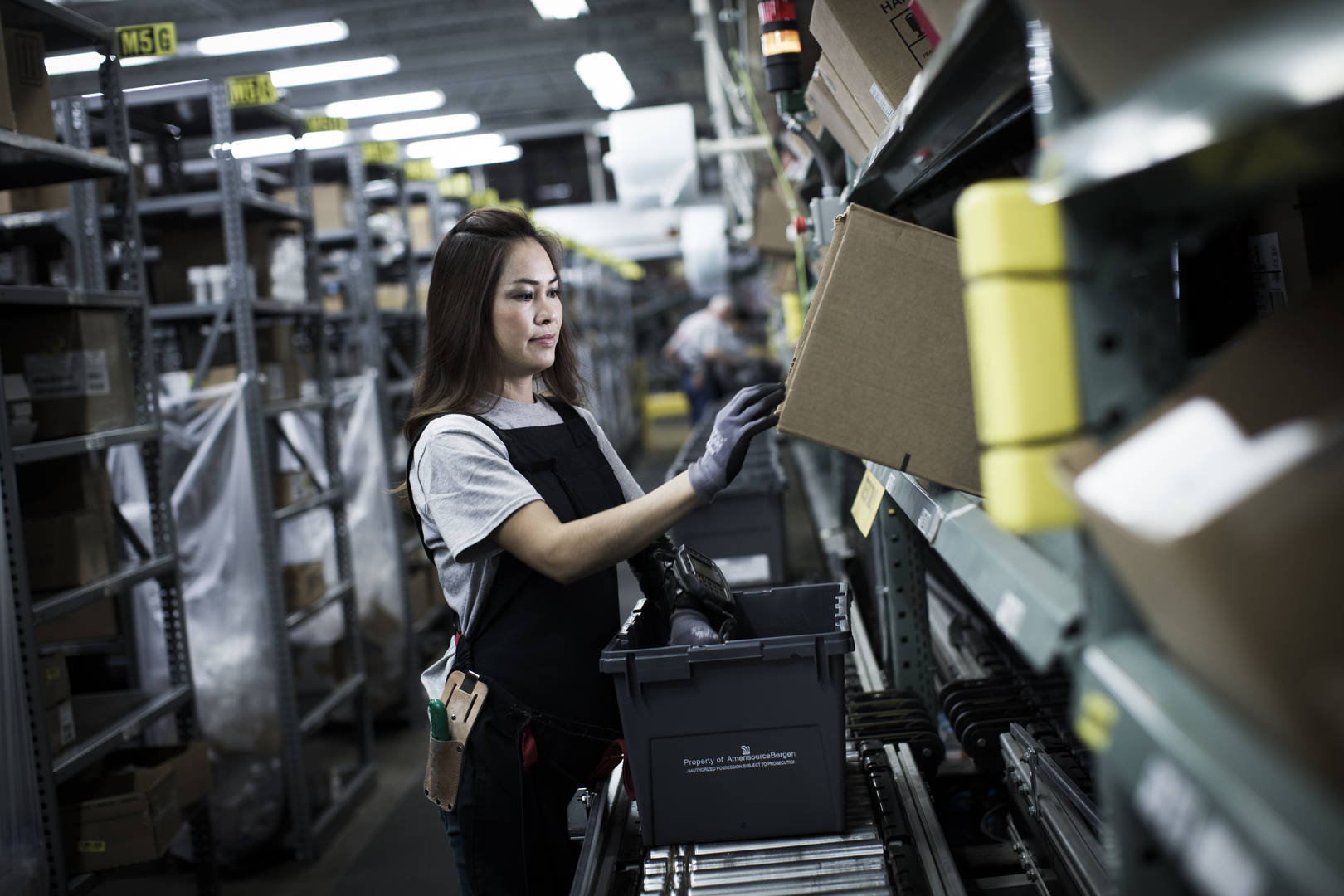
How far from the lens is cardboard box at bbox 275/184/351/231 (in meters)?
5.14

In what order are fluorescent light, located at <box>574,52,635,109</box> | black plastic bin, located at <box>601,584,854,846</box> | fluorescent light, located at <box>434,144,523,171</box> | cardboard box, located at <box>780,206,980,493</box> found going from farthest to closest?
1. fluorescent light, located at <box>434,144,523,171</box>
2. fluorescent light, located at <box>574,52,635,109</box>
3. black plastic bin, located at <box>601,584,854,846</box>
4. cardboard box, located at <box>780,206,980,493</box>

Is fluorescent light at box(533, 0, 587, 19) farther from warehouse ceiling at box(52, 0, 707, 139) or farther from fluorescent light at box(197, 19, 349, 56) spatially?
warehouse ceiling at box(52, 0, 707, 139)

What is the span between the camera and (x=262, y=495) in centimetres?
354

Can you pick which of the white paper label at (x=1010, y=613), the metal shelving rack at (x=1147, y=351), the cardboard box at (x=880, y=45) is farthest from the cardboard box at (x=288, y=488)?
the white paper label at (x=1010, y=613)

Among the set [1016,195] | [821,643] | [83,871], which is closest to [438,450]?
[821,643]

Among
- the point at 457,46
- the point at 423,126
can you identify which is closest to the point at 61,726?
the point at 457,46

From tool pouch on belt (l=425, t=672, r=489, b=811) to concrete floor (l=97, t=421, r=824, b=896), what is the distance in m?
1.72

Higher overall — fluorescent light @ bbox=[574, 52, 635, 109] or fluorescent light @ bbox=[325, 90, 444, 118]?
fluorescent light @ bbox=[325, 90, 444, 118]

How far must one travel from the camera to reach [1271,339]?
0.74 m

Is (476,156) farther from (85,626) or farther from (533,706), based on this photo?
(533,706)

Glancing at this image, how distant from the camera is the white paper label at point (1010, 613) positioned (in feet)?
2.99

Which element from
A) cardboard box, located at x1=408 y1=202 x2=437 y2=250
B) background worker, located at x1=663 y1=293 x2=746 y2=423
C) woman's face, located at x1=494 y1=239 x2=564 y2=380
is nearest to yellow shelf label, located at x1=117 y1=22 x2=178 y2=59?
woman's face, located at x1=494 y1=239 x2=564 y2=380

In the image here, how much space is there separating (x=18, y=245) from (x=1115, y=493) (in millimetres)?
4293

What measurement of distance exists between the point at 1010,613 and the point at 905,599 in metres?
1.40
